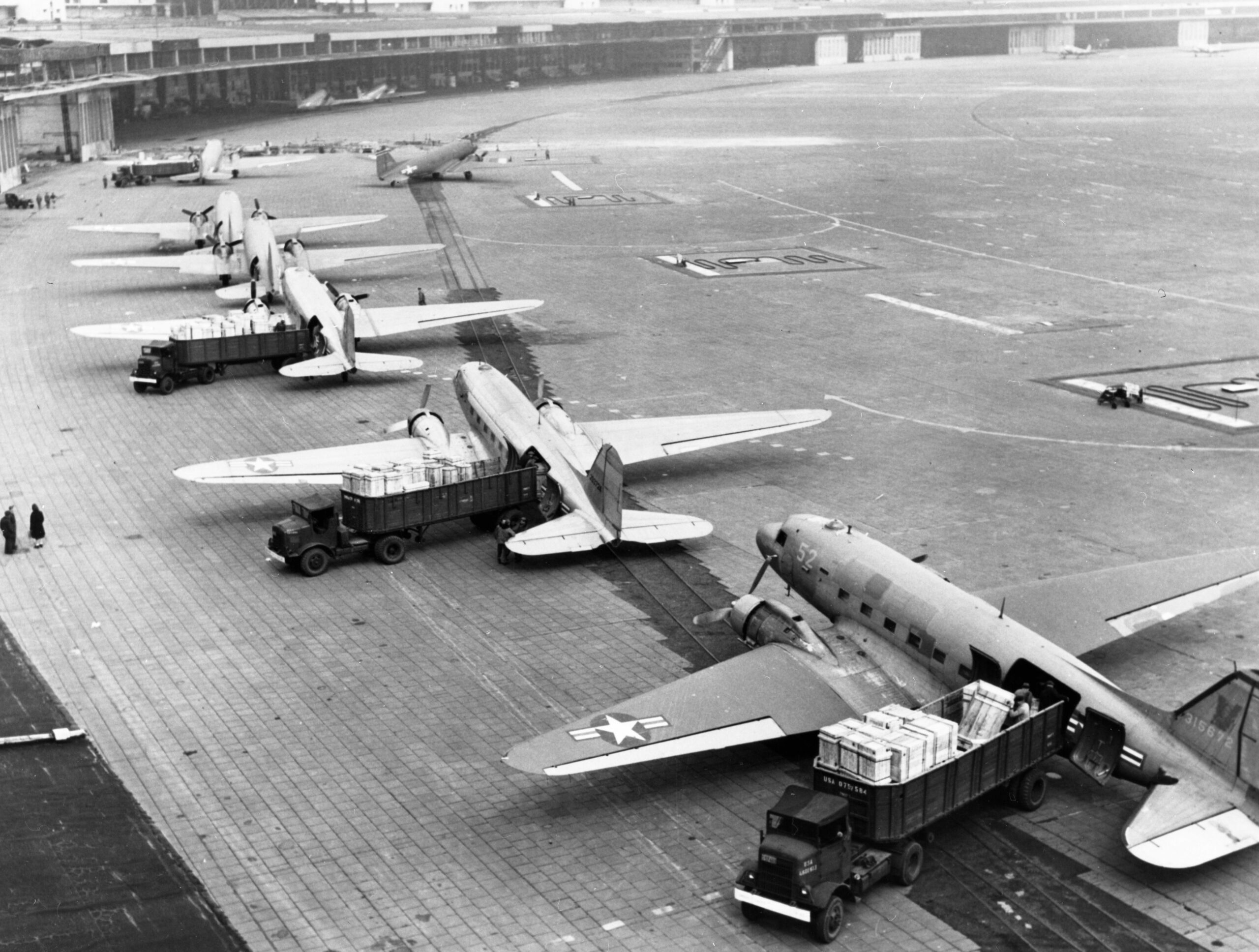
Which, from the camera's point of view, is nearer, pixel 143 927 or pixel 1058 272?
pixel 143 927

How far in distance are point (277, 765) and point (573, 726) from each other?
7131mm

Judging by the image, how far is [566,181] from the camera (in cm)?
13488

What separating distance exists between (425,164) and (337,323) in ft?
231

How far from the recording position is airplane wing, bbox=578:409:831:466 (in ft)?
173

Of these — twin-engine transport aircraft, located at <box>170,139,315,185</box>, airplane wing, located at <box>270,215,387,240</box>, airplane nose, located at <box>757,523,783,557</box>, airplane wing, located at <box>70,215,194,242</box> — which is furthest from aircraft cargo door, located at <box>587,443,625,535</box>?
twin-engine transport aircraft, located at <box>170,139,315,185</box>

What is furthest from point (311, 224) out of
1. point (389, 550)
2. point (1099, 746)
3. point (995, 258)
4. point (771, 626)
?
point (1099, 746)

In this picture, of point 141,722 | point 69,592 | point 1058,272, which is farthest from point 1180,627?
point 1058,272

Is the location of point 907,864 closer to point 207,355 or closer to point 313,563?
point 313,563

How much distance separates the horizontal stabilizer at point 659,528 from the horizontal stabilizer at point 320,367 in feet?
73.9

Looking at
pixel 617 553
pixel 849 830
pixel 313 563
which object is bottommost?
pixel 617 553

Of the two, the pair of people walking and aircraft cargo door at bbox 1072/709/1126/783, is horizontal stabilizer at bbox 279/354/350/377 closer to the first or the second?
the pair of people walking

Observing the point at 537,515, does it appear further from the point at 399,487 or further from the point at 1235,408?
the point at 1235,408

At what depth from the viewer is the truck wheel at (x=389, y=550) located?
153 feet

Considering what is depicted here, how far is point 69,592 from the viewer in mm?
44594
